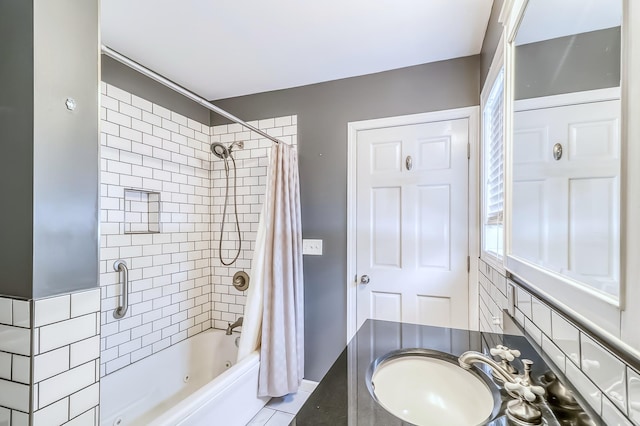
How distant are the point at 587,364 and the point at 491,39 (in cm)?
165

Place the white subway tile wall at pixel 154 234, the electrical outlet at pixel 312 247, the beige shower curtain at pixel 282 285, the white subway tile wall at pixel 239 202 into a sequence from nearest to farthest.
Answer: the white subway tile wall at pixel 154 234 < the beige shower curtain at pixel 282 285 < the electrical outlet at pixel 312 247 < the white subway tile wall at pixel 239 202

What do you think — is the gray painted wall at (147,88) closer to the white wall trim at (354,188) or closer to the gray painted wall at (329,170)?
the gray painted wall at (329,170)

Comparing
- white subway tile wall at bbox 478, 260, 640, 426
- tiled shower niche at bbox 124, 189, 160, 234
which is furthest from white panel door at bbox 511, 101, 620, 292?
tiled shower niche at bbox 124, 189, 160, 234

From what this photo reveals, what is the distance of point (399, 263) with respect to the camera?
7.11 feet


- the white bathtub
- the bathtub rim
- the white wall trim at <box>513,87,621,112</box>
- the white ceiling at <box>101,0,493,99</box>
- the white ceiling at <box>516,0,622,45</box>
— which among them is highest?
the white ceiling at <box>101,0,493,99</box>

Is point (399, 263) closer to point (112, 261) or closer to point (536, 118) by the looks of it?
point (536, 118)

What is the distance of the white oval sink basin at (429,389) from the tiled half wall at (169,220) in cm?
190

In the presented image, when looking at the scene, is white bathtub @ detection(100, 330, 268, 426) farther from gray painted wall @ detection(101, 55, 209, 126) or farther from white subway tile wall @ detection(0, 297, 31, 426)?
gray painted wall @ detection(101, 55, 209, 126)

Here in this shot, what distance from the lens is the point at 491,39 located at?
1573mm

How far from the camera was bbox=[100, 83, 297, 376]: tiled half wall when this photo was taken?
197 cm

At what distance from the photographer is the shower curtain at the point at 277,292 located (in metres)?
2.06

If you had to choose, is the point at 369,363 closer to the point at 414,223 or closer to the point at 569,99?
the point at 569,99

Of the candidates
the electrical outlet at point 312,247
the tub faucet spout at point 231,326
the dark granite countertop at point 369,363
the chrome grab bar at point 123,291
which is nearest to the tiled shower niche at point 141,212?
the chrome grab bar at point 123,291

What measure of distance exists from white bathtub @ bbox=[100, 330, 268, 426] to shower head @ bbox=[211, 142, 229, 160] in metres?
1.61
